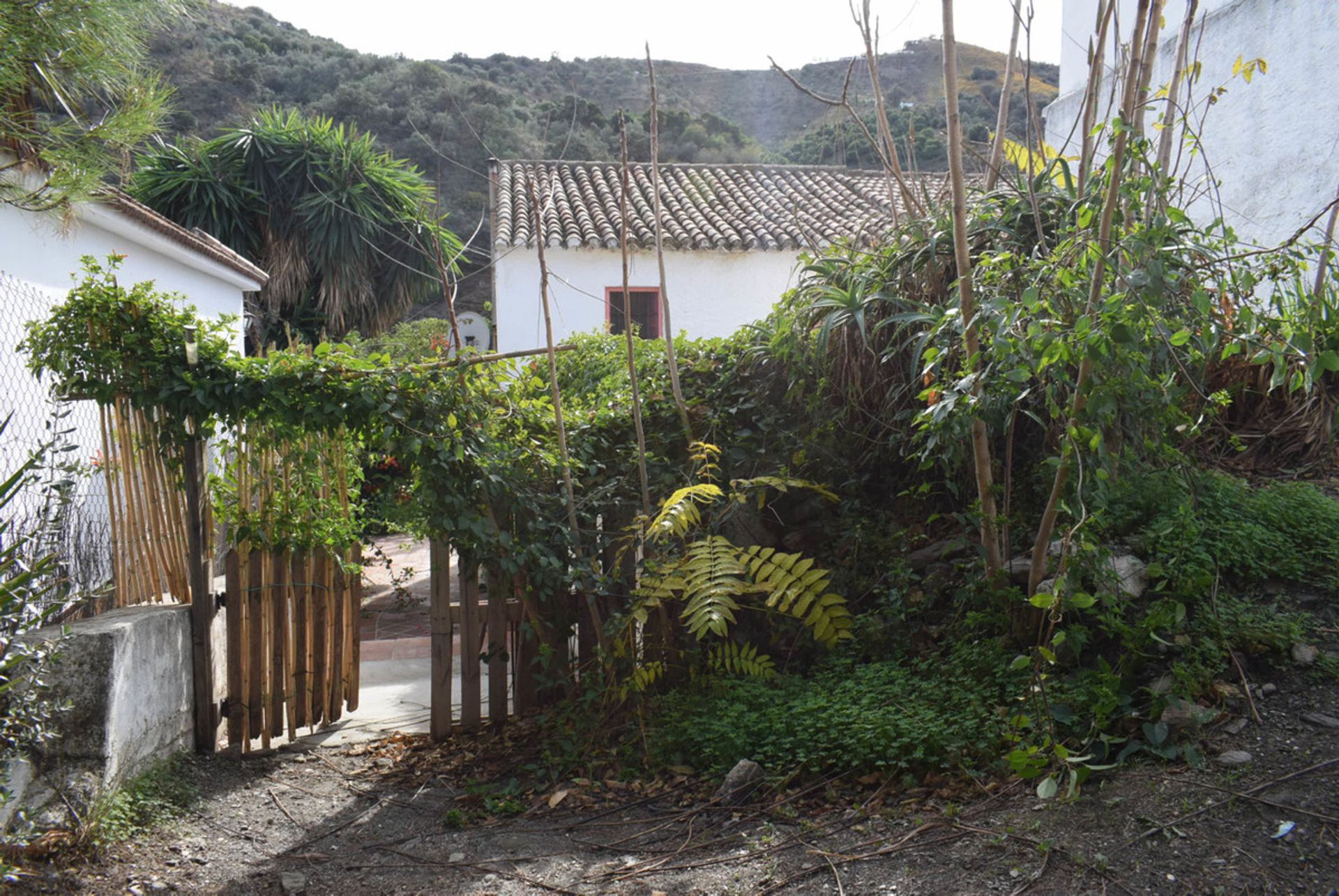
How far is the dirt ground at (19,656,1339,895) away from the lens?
2797 millimetres

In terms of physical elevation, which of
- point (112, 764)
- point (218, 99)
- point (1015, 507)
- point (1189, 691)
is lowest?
point (112, 764)

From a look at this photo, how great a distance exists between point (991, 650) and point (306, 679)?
3.36 metres

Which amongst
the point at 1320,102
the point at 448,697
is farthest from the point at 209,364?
the point at 1320,102

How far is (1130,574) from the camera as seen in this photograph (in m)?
3.97

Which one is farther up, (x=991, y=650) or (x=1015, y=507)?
(x=1015, y=507)

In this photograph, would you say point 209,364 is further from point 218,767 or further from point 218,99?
point 218,99

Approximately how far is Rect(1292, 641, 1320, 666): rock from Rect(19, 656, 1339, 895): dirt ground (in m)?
0.05

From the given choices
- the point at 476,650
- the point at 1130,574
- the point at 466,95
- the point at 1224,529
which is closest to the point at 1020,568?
the point at 1130,574

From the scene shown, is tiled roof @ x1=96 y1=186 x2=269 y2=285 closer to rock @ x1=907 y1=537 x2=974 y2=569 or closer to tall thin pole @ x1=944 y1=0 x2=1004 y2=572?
tall thin pole @ x1=944 y1=0 x2=1004 y2=572

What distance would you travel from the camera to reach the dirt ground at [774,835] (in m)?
2.80

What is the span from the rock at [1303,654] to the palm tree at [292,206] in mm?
15534

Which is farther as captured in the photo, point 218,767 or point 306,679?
point 306,679

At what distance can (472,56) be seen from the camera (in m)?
31.8

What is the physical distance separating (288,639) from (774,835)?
108 inches
